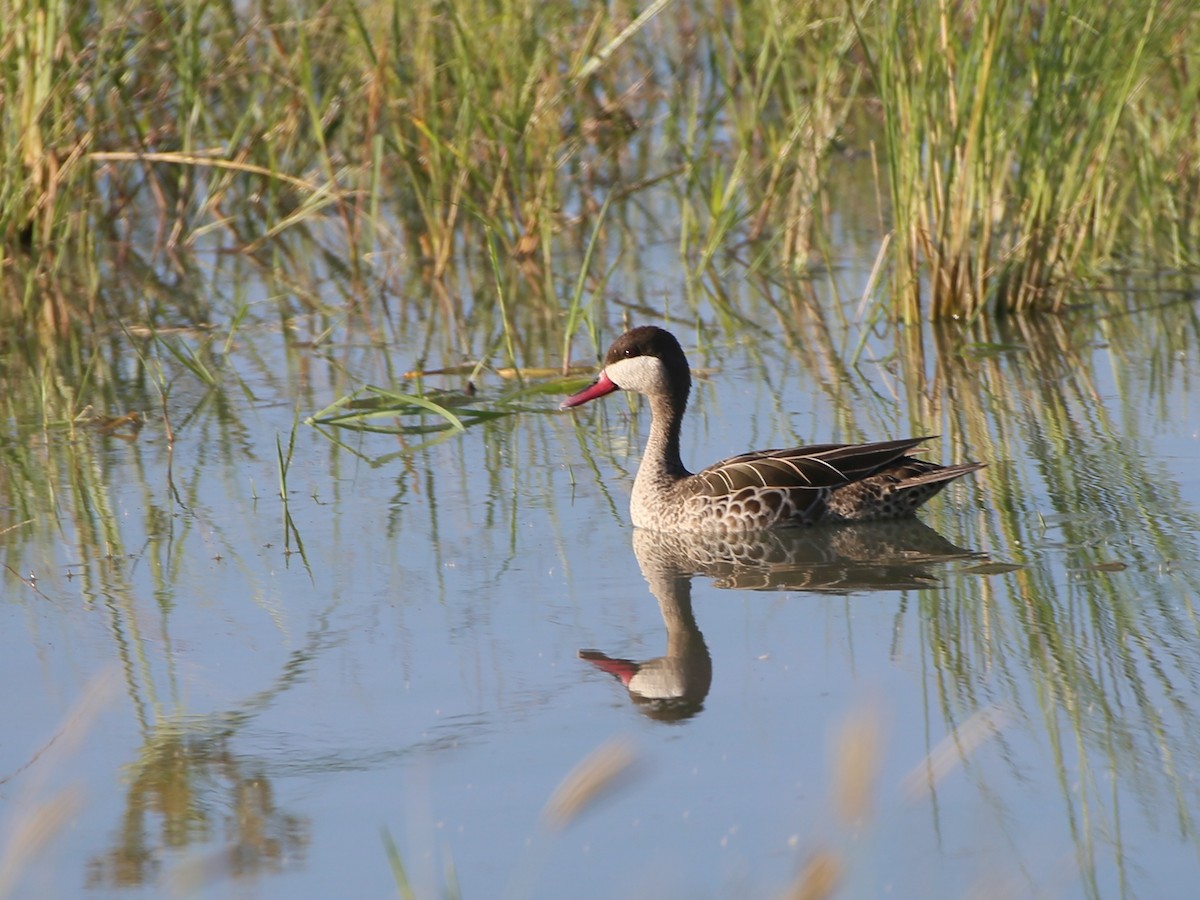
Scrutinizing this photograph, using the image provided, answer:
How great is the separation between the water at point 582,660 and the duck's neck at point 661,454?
0.76 feet

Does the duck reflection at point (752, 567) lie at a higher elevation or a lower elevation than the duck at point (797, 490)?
lower

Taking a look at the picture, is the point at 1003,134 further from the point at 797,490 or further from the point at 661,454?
the point at 797,490

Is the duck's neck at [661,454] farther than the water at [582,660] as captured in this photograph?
Yes

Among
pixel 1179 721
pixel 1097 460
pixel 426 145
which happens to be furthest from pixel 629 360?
pixel 426 145

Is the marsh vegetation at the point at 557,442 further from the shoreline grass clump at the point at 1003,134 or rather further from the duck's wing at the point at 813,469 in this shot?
the duck's wing at the point at 813,469

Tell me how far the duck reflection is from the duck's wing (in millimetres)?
190

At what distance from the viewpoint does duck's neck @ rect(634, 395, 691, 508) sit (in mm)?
6977

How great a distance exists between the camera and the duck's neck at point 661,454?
698 cm

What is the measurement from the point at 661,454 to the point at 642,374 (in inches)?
14.6

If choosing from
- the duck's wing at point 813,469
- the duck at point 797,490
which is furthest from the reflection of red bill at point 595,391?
the duck's wing at point 813,469

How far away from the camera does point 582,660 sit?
5.38 metres

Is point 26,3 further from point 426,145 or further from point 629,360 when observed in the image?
point 629,360

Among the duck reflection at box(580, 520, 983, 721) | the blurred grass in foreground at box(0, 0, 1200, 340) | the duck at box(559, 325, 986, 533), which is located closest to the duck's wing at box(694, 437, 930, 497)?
the duck at box(559, 325, 986, 533)

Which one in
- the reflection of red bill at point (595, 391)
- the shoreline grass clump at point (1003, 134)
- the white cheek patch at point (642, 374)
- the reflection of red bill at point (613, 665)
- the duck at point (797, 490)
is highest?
the shoreline grass clump at point (1003, 134)
